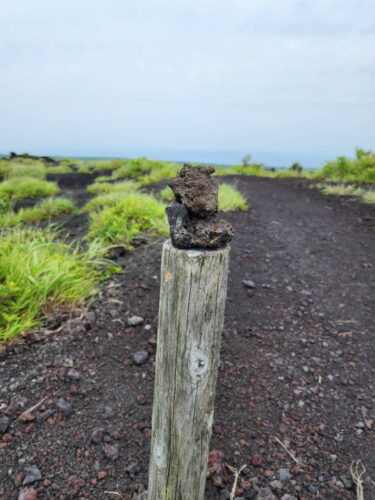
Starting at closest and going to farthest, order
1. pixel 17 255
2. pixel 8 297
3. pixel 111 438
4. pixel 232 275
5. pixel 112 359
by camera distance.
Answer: pixel 111 438 < pixel 112 359 < pixel 8 297 < pixel 17 255 < pixel 232 275

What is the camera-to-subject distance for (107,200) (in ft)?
24.1

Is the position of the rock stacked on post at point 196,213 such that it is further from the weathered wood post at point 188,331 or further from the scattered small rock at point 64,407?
the scattered small rock at point 64,407

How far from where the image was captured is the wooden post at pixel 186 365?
4.34ft

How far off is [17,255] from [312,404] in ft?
11.0

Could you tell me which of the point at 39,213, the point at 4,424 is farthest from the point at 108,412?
the point at 39,213

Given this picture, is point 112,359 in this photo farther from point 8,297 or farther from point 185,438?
point 185,438

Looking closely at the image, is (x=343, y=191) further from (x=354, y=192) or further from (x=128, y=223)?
(x=128, y=223)

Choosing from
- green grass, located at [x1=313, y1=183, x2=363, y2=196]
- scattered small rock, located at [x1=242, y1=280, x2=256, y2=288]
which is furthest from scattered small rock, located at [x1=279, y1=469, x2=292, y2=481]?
green grass, located at [x1=313, y1=183, x2=363, y2=196]

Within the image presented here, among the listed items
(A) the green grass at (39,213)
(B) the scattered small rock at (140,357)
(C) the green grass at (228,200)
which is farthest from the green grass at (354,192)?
(B) the scattered small rock at (140,357)

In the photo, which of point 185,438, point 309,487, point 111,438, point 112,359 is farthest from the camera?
point 112,359

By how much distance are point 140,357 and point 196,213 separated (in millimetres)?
1873

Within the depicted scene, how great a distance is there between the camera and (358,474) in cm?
206

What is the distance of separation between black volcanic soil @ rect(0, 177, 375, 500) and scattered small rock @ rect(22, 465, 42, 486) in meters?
0.02

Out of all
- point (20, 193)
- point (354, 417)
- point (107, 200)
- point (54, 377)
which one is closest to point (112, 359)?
point (54, 377)
